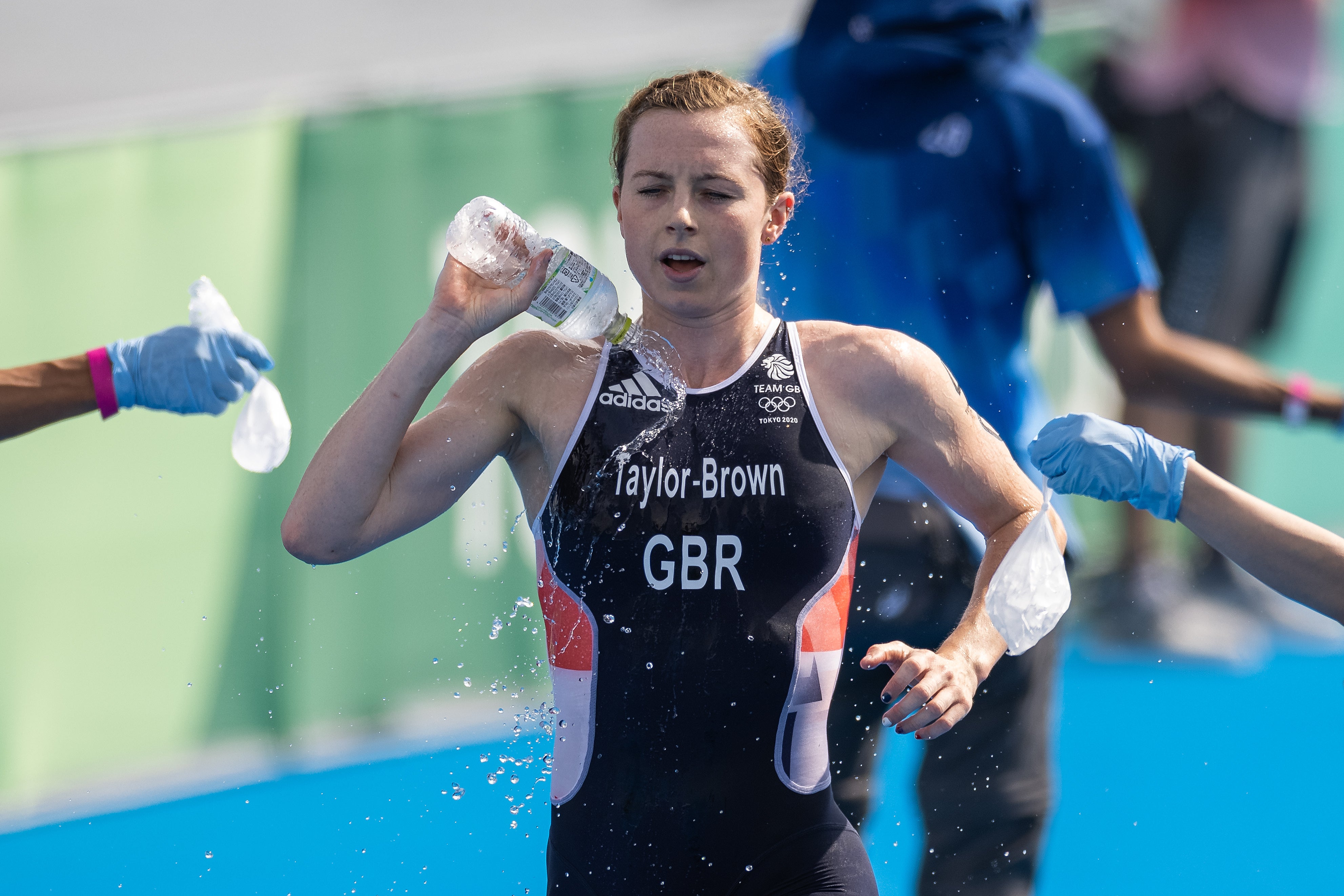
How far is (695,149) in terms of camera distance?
191 centimetres

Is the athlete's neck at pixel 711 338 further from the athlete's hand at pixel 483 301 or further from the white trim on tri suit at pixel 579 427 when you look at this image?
the athlete's hand at pixel 483 301

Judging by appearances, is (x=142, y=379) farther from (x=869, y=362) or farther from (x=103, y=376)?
(x=869, y=362)

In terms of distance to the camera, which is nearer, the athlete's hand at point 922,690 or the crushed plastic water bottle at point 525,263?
the athlete's hand at point 922,690

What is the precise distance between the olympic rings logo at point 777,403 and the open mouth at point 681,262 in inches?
9.8

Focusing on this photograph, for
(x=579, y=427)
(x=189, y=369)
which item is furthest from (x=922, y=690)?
(x=189, y=369)

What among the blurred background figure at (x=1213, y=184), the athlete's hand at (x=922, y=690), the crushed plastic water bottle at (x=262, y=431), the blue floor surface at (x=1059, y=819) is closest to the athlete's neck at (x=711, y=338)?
the athlete's hand at (x=922, y=690)

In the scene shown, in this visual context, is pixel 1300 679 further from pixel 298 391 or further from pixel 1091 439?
pixel 298 391

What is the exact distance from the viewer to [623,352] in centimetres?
199

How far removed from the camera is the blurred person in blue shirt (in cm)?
283

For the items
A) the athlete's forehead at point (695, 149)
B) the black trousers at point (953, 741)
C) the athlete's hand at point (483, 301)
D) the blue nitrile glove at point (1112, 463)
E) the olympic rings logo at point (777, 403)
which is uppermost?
the athlete's forehead at point (695, 149)

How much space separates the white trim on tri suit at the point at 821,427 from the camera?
193 cm

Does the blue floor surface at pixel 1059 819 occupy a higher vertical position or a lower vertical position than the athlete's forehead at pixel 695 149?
lower

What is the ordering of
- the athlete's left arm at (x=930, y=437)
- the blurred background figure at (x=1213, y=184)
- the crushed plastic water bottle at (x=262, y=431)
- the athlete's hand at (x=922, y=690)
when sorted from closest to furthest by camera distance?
the athlete's hand at (x=922, y=690) < the athlete's left arm at (x=930, y=437) < the crushed plastic water bottle at (x=262, y=431) < the blurred background figure at (x=1213, y=184)

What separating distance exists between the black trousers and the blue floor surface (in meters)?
0.77
